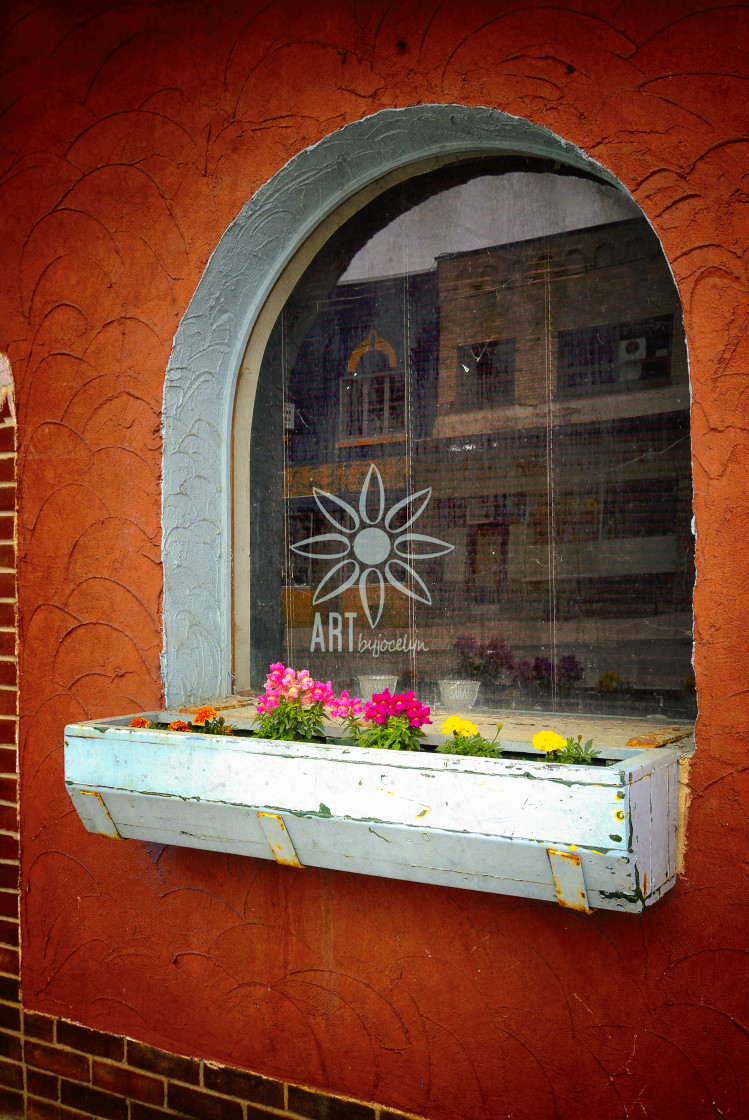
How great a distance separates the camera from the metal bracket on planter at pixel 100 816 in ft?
7.26

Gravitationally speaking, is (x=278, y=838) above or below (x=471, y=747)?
below

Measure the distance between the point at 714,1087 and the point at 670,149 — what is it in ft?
5.93

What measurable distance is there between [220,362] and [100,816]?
4.06 ft

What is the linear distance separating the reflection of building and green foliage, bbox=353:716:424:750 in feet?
1.41

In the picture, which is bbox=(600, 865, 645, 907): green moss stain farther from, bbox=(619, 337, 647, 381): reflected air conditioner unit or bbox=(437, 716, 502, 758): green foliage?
bbox=(619, 337, 647, 381): reflected air conditioner unit

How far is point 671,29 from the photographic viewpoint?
72.0 inches

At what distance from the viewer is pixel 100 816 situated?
2.24 metres

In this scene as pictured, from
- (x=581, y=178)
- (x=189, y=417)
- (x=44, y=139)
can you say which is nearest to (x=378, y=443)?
(x=189, y=417)

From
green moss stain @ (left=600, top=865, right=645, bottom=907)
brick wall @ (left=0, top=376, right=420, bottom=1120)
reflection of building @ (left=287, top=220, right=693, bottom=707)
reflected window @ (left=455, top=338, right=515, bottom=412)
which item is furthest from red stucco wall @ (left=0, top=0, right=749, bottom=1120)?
reflected window @ (left=455, top=338, right=515, bottom=412)

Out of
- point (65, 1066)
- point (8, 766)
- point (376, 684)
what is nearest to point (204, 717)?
point (376, 684)

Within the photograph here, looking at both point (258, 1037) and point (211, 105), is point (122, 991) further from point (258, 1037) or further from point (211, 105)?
point (211, 105)

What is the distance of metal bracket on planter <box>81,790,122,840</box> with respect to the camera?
2213 mm

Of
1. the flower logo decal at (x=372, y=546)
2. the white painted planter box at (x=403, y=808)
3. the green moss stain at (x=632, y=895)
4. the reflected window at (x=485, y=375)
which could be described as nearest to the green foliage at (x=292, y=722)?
the white painted planter box at (x=403, y=808)

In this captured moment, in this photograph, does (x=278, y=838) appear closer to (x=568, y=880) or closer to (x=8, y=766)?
(x=568, y=880)
